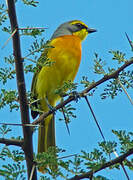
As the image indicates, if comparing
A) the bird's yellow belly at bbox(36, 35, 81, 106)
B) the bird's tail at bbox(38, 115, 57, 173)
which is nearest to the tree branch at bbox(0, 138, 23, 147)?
the bird's tail at bbox(38, 115, 57, 173)

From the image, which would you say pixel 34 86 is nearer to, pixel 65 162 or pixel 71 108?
pixel 71 108

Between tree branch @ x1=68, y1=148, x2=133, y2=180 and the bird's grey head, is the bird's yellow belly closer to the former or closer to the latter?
the bird's grey head

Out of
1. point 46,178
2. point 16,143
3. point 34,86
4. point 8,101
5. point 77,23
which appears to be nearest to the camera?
point 46,178

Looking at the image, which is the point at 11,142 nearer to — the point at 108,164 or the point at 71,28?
the point at 108,164

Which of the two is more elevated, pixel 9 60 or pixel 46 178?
pixel 9 60

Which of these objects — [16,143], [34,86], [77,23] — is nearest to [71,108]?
[16,143]

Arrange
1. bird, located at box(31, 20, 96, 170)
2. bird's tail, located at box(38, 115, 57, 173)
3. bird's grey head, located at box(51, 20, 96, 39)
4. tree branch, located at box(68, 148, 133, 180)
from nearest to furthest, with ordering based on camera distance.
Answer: tree branch, located at box(68, 148, 133, 180), bird's tail, located at box(38, 115, 57, 173), bird, located at box(31, 20, 96, 170), bird's grey head, located at box(51, 20, 96, 39)

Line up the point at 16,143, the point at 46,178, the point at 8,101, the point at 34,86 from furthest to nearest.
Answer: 1. the point at 34,86
2. the point at 8,101
3. the point at 16,143
4. the point at 46,178

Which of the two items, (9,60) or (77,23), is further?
(77,23)

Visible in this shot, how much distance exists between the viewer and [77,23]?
624 cm

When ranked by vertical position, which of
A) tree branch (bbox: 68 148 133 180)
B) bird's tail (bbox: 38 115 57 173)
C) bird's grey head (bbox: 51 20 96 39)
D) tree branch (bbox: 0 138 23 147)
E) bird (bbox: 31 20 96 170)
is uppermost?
bird's grey head (bbox: 51 20 96 39)

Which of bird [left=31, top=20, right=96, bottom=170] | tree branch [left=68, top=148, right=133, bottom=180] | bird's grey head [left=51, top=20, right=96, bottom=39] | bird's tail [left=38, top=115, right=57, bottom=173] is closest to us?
tree branch [left=68, top=148, right=133, bottom=180]

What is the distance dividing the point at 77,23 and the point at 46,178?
179 inches

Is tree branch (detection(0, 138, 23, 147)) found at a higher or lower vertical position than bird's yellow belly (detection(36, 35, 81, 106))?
lower
